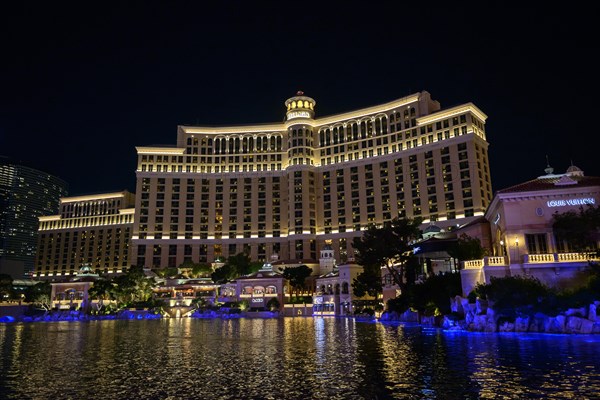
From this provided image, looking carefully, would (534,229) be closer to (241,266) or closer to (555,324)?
(555,324)

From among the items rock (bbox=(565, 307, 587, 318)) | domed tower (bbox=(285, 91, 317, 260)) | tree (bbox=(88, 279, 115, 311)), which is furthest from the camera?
domed tower (bbox=(285, 91, 317, 260))

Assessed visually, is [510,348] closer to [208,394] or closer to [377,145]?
[208,394]

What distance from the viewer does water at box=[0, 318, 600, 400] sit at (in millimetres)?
16172

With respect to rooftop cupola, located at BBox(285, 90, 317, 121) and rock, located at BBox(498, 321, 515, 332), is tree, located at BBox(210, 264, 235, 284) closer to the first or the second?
rooftop cupola, located at BBox(285, 90, 317, 121)

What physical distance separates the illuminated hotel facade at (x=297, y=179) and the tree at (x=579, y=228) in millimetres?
84681

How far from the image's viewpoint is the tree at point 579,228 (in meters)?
36.8

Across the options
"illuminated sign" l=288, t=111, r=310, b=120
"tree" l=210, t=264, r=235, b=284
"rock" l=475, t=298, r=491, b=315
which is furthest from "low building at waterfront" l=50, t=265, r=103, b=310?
"rock" l=475, t=298, r=491, b=315

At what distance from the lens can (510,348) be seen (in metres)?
25.7

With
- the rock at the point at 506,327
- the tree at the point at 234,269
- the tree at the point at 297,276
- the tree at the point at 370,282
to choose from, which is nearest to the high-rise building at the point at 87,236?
the tree at the point at 234,269

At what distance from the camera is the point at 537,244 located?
40.0 m

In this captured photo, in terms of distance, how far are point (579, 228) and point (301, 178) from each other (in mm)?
110993

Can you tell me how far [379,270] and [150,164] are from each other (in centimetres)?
9866

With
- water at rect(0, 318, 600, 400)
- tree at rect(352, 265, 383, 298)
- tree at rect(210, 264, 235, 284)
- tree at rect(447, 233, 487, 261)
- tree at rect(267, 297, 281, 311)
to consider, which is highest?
tree at rect(210, 264, 235, 284)

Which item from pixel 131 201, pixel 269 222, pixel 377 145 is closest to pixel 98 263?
pixel 131 201
